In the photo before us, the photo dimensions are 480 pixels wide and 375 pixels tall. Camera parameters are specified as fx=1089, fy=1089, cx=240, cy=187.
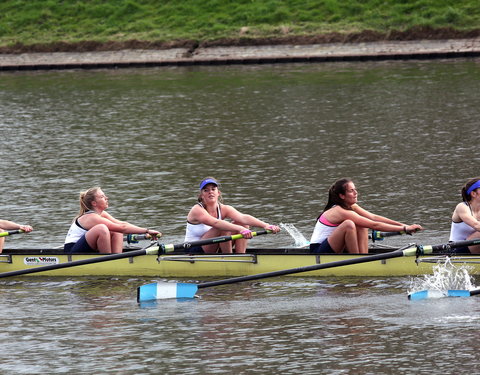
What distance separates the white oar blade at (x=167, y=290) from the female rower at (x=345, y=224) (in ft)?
5.62

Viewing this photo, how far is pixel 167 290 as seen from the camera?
13.6m

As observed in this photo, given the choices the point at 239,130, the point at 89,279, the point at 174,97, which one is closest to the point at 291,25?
the point at 174,97

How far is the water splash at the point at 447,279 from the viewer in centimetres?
1337

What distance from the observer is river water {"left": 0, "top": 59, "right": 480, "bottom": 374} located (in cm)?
1136

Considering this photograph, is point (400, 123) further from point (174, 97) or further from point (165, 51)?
point (165, 51)

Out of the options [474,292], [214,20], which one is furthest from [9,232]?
[214,20]

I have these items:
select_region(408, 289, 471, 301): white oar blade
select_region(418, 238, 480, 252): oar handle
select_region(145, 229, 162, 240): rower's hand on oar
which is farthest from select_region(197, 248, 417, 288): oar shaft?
select_region(145, 229, 162, 240): rower's hand on oar

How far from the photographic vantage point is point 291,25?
41031 millimetres

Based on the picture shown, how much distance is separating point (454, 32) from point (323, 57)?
185 inches

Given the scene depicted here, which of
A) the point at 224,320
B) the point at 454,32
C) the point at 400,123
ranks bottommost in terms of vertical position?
the point at 224,320

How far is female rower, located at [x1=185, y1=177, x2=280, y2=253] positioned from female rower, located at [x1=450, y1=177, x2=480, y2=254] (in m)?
2.45

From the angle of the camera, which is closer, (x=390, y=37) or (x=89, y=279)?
(x=89, y=279)

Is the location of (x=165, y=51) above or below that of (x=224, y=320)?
above

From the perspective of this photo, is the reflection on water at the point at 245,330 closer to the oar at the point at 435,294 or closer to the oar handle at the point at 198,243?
the oar at the point at 435,294
